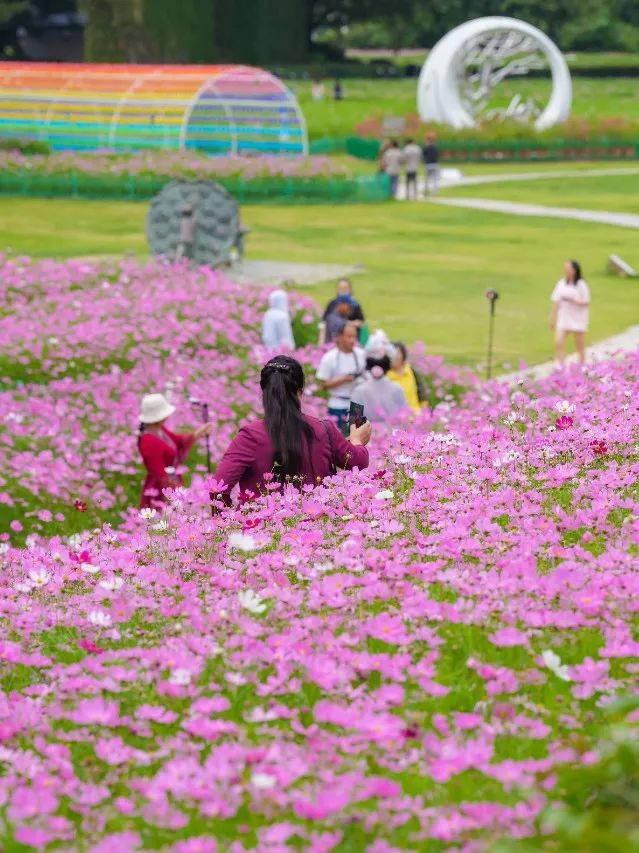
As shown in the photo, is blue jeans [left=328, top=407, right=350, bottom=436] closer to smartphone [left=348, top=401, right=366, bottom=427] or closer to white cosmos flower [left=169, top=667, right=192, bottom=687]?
smartphone [left=348, top=401, right=366, bottom=427]

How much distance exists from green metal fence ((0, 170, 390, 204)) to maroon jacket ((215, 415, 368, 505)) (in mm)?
31002

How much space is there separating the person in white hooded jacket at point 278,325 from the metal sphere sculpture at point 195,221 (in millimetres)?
6656

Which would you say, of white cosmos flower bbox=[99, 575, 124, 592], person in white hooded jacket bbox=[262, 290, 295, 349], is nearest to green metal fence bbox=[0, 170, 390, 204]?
person in white hooded jacket bbox=[262, 290, 295, 349]

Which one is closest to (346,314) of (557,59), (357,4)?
(557,59)

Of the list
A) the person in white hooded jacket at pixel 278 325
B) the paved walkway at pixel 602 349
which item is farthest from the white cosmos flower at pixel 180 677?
the paved walkway at pixel 602 349

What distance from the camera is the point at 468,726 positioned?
13.5 ft

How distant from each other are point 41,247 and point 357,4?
5540cm

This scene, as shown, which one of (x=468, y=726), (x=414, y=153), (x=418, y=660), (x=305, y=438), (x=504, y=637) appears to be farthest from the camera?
(x=414, y=153)

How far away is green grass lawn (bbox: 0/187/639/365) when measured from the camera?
2112 cm

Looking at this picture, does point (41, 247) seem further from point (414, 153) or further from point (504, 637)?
point (504, 637)

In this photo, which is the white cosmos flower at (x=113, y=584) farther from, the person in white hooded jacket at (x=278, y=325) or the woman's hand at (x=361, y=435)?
the person in white hooded jacket at (x=278, y=325)

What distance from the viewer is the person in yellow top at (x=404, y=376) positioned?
1255 cm

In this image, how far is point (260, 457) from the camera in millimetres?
6926

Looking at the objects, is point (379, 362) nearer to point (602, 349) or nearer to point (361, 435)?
point (361, 435)
